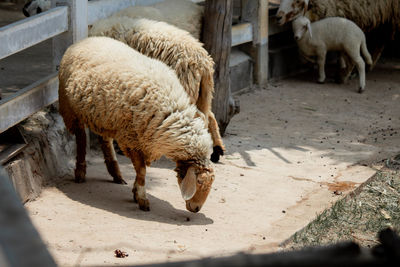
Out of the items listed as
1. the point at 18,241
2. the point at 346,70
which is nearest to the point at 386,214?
the point at 18,241

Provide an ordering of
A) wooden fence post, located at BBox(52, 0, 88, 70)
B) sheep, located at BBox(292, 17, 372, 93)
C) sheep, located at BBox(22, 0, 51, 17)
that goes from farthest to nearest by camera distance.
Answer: sheep, located at BBox(292, 17, 372, 93), sheep, located at BBox(22, 0, 51, 17), wooden fence post, located at BBox(52, 0, 88, 70)

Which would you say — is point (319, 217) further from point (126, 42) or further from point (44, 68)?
point (44, 68)

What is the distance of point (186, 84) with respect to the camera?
523 cm

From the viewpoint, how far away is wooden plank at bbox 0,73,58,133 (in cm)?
460

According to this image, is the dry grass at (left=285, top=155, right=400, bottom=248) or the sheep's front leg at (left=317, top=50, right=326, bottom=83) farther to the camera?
the sheep's front leg at (left=317, top=50, right=326, bottom=83)

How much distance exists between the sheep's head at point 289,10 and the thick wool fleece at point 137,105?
203 inches

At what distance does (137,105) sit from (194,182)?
676 millimetres

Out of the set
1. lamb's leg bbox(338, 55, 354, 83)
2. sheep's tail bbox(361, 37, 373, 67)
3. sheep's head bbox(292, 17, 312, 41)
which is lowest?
lamb's leg bbox(338, 55, 354, 83)

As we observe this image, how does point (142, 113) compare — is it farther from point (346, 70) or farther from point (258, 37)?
point (346, 70)

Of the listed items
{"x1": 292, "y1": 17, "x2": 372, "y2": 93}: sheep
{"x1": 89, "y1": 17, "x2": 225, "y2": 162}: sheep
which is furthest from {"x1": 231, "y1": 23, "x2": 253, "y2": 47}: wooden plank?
{"x1": 89, "y1": 17, "x2": 225, "y2": 162}: sheep

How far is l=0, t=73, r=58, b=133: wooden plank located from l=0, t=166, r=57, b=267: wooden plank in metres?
3.85

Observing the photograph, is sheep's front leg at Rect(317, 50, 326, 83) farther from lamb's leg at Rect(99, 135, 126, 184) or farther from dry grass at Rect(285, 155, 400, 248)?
lamb's leg at Rect(99, 135, 126, 184)

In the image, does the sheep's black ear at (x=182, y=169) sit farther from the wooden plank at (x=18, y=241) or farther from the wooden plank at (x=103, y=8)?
the wooden plank at (x=18, y=241)

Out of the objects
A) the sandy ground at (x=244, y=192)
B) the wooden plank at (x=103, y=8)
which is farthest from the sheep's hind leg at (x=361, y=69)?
the wooden plank at (x=103, y=8)
